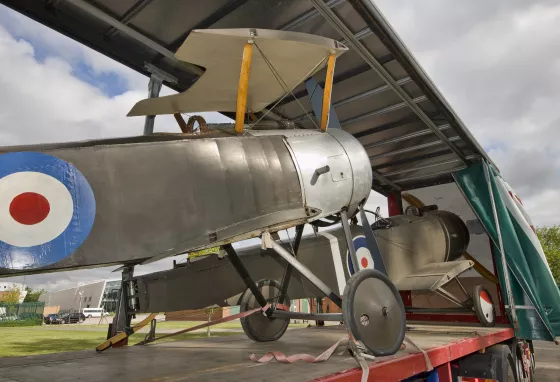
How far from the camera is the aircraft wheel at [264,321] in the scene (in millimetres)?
4781

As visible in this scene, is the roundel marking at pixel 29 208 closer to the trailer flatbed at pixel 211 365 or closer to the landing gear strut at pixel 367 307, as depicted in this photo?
the trailer flatbed at pixel 211 365

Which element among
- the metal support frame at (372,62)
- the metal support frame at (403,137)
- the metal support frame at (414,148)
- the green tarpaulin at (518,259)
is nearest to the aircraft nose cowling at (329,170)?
the metal support frame at (372,62)

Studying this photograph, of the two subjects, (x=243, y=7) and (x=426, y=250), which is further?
(x=426, y=250)

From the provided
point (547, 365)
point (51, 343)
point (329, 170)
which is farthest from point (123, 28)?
point (547, 365)

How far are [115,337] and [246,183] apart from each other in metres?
2.64

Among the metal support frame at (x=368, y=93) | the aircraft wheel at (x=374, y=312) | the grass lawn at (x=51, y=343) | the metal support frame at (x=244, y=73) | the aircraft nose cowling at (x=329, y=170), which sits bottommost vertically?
the grass lawn at (x=51, y=343)

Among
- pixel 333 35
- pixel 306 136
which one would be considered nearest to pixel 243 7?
pixel 333 35

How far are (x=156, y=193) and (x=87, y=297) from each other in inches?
2658

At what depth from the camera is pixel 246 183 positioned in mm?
3146

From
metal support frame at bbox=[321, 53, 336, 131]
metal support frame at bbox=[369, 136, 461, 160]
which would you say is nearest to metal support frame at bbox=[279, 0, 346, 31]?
metal support frame at bbox=[321, 53, 336, 131]

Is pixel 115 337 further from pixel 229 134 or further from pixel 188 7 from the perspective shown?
pixel 188 7

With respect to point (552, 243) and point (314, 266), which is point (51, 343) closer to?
point (314, 266)

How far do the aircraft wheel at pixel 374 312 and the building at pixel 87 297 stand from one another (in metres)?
60.8

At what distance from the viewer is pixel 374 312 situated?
Answer: 10.5 feet
